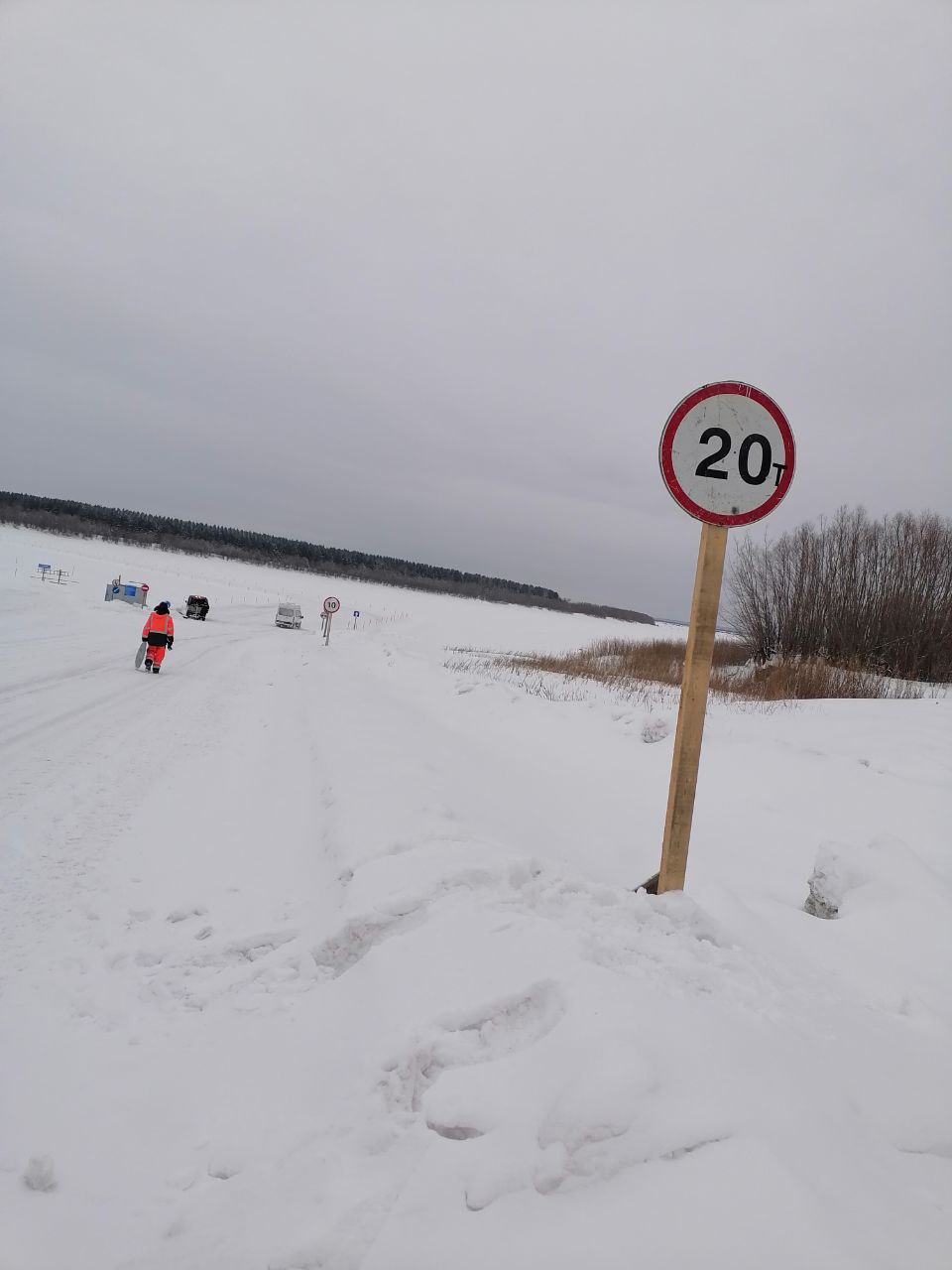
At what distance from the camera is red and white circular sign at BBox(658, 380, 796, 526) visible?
3.65 metres

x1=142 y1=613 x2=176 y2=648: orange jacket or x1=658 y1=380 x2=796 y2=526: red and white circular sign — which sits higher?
x1=658 y1=380 x2=796 y2=526: red and white circular sign

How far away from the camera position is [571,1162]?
205cm

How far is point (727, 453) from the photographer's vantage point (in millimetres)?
3672

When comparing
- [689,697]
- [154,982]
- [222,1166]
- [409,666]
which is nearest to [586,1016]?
[222,1166]

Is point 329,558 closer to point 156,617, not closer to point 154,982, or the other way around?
point 156,617

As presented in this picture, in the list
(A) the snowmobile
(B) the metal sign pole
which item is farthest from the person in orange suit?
(A) the snowmobile

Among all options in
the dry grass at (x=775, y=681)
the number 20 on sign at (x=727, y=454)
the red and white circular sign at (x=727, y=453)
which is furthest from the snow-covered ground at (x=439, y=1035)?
the dry grass at (x=775, y=681)

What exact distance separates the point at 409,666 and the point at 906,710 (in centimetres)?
1170

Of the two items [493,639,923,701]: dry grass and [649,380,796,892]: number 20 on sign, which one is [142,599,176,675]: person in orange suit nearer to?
[493,639,923,701]: dry grass

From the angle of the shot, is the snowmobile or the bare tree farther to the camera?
the snowmobile

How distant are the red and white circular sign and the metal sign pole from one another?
0.93ft

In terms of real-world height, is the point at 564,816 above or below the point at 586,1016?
below

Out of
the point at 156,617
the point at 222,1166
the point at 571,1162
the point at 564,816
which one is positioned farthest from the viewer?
the point at 156,617

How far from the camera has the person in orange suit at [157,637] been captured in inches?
488
